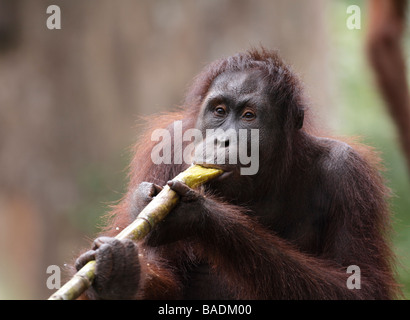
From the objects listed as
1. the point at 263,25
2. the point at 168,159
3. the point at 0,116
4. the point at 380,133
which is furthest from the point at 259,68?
the point at 380,133

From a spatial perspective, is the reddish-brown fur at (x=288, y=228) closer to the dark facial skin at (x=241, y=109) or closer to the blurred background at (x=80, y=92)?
the dark facial skin at (x=241, y=109)

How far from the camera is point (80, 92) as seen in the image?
995 centimetres

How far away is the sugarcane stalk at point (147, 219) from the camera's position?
2.86 metres

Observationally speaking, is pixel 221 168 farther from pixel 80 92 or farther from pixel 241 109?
pixel 80 92

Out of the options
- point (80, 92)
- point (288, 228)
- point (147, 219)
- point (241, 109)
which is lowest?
point (288, 228)

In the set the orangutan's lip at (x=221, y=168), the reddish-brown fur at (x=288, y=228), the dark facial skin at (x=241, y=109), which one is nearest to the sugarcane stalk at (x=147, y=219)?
the orangutan's lip at (x=221, y=168)

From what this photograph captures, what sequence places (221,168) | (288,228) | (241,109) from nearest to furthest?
(221,168) < (241,109) < (288,228)

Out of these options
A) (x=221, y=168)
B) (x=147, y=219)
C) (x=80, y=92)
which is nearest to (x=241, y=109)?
(x=221, y=168)

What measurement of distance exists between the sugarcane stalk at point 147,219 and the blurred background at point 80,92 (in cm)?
577

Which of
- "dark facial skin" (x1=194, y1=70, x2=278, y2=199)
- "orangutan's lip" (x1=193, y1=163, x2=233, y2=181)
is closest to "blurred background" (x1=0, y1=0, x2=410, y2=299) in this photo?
"dark facial skin" (x1=194, y1=70, x2=278, y2=199)

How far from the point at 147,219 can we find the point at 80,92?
22.7 ft
